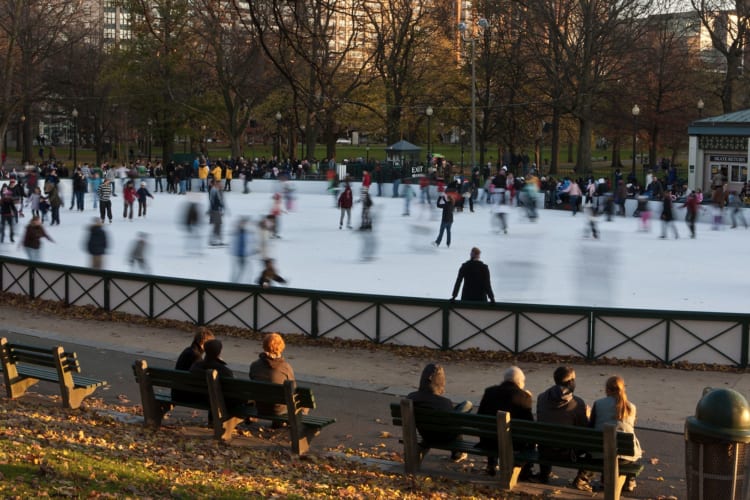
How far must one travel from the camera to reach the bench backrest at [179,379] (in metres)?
8.90

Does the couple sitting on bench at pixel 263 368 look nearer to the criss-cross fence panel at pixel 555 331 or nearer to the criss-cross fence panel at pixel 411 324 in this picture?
the criss-cross fence panel at pixel 411 324

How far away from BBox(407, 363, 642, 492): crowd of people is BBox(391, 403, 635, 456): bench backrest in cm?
17

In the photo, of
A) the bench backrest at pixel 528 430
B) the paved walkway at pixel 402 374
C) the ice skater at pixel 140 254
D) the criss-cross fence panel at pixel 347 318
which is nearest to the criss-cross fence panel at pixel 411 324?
the criss-cross fence panel at pixel 347 318

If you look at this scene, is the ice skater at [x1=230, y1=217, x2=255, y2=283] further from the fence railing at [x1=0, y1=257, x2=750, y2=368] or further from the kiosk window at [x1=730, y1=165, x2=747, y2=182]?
the kiosk window at [x1=730, y1=165, x2=747, y2=182]

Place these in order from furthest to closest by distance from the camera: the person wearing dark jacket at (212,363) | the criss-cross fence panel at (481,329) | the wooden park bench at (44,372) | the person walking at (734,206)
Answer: the person walking at (734,206) → the criss-cross fence panel at (481,329) → the wooden park bench at (44,372) → the person wearing dark jacket at (212,363)

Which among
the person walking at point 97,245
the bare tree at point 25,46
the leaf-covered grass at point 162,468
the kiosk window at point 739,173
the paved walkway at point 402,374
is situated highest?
the bare tree at point 25,46

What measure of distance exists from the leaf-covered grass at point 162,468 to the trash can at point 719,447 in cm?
145

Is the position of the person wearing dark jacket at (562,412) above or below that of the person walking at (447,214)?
below

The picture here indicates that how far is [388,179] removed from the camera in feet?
159

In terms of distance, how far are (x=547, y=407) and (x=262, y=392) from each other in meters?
2.33

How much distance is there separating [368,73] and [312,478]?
6197 centimetres

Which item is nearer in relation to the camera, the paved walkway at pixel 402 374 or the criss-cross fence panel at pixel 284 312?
the paved walkway at pixel 402 374

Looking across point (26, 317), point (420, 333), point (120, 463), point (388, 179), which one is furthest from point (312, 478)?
point (388, 179)

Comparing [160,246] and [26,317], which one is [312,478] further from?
[160,246]
